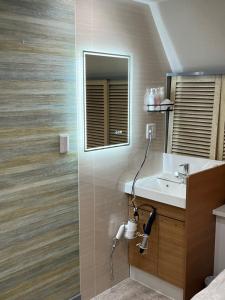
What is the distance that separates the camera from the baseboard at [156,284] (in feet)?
8.84

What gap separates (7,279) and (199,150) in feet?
6.06

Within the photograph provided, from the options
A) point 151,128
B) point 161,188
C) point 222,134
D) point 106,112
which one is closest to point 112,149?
point 106,112

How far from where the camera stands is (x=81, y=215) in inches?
97.9

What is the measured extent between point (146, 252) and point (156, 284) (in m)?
0.30

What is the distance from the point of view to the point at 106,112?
2.63m

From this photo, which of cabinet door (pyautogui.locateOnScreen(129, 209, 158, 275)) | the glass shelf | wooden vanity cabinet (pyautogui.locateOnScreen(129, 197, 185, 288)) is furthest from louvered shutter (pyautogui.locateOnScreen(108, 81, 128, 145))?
cabinet door (pyautogui.locateOnScreen(129, 209, 158, 275))

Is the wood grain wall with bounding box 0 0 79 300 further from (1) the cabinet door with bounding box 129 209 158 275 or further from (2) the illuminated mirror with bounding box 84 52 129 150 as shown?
(1) the cabinet door with bounding box 129 209 158 275

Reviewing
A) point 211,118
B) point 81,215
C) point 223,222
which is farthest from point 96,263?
point 211,118

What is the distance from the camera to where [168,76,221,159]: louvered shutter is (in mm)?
2818

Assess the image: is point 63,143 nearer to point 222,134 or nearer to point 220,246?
point 222,134

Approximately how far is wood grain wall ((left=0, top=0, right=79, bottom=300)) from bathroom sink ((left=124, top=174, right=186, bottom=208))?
590 millimetres

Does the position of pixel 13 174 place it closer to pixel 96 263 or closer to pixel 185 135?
pixel 96 263

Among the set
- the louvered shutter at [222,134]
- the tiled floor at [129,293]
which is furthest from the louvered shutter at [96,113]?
the tiled floor at [129,293]

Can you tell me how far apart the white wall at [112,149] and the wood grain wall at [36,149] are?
0.12 metres
